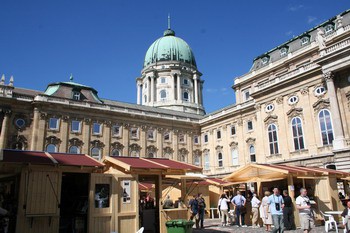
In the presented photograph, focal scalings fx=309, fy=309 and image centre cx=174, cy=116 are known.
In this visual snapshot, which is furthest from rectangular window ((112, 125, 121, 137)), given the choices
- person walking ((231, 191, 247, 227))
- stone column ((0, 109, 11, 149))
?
person walking ((231, 191, 247, 227))

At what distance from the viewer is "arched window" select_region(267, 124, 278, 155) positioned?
112ft

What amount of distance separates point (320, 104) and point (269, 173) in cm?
1362

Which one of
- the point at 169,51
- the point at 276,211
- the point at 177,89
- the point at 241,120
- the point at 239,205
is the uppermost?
the point at 169,51

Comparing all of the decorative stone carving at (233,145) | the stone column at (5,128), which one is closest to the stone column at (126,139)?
the stone column at (5,128)

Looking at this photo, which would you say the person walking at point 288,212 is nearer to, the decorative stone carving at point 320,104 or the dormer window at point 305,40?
the decorative stone carving at point 320,104

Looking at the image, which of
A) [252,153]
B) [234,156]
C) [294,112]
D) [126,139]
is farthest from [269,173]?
[126,139]

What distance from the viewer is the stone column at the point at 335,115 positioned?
26625 millimetres

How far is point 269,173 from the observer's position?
787 inches

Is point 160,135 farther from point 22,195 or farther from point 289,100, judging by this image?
point 22,195

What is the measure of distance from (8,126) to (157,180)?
26918mm

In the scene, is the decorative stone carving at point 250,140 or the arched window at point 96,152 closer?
the arched window at point 96,152

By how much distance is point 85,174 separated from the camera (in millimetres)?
14586

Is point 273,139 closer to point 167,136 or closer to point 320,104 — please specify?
point 320,104

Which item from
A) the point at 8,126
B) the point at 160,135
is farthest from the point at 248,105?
the point at 8,126
